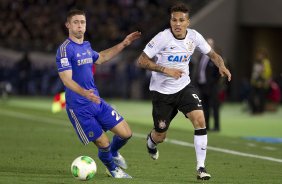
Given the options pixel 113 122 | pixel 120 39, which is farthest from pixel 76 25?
pixel 120 39

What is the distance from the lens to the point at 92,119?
38.9 ft

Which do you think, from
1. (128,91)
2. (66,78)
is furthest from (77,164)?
(128,91)

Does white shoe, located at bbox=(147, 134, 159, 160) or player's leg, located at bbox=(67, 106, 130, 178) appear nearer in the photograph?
player's leg, located at bbox=(67, 106, 130, 178)

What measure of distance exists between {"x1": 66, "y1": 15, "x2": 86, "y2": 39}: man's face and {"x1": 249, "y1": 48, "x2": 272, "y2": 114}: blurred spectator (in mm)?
17614

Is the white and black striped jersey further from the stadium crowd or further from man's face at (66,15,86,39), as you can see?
the stadium crowd

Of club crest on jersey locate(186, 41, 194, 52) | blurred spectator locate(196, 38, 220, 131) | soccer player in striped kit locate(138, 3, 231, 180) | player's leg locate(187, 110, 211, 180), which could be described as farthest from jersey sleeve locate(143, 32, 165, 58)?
blurred spectator locate(196, 38, 220, 131)

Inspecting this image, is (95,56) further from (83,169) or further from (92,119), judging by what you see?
(83,169)

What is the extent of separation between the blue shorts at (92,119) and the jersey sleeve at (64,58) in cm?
62

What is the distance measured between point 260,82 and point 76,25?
18708 mm

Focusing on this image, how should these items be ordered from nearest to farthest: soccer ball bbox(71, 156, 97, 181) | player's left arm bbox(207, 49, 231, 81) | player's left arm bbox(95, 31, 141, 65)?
1. soccer ball bbox(71, 156, 97, 181)
2. player's left arm bbox(95, 31, 141, 65)
3. player's left arm bbox(207, 49, 231, 81)

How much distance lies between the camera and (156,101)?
1306 centimetres

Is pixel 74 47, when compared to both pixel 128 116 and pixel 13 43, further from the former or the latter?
pixel 13 43

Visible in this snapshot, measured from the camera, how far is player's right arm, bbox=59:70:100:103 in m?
11.0

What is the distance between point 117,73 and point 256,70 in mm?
11787
